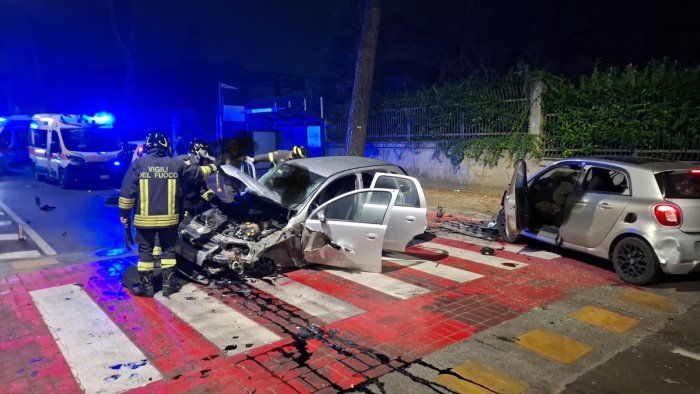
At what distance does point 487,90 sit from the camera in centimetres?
1377

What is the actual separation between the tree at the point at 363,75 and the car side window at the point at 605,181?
8.55 meters

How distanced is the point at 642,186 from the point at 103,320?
6.25 metres

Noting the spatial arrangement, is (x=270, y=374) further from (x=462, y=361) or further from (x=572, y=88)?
(x=572, y=88)

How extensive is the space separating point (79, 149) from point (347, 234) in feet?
45.2

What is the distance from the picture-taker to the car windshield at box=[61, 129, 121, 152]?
16.3 m

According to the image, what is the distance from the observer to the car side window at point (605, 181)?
615cm

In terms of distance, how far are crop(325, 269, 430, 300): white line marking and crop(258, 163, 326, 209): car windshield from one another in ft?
3.57

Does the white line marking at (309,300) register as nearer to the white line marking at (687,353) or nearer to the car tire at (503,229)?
the white line marking at (687,353)

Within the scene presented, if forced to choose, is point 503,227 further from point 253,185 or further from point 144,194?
point 144,194

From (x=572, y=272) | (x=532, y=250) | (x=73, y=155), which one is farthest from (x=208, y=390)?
(x=73, y=155)

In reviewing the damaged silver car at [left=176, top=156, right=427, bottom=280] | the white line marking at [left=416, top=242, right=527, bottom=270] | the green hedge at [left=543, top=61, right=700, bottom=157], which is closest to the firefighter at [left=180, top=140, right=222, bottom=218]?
the damaged silver car at [left=176, top=156, right=427, bottom=280]

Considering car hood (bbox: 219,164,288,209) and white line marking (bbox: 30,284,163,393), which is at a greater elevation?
car hood (bbox: 219,164,288,209)

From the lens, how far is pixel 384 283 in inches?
236

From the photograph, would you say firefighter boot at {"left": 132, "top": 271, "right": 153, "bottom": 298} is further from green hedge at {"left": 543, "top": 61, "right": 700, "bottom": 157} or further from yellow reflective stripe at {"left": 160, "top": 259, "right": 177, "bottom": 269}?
green hedge at {"left": 543, "top": 61, "right": 700, "bottom": 157}
